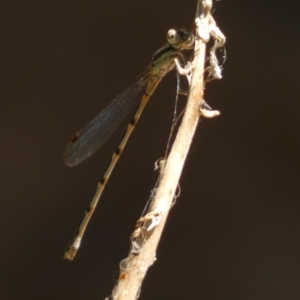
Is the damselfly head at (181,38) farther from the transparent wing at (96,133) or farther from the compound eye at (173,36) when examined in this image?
the transparent wing at (96,133)

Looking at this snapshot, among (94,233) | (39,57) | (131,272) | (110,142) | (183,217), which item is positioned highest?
(39,57)

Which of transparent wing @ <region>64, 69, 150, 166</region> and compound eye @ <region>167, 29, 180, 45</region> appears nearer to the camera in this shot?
compound eye @ <region>167, 29, 180, 45</region>

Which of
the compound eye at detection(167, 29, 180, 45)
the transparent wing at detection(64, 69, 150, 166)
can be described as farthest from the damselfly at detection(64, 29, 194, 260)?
the compound eye at detection(167, 29, 180, 45)

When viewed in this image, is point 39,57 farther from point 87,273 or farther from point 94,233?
point 87,273

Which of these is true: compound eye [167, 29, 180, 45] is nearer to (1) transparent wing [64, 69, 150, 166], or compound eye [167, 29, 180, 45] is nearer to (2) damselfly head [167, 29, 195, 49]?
(2) damselfly head [167, 29, 195, 49]

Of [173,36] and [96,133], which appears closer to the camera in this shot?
[173,36]

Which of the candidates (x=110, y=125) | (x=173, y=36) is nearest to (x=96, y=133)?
(x=110, y=125)

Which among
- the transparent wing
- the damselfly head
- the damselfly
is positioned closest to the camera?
the damselfly head

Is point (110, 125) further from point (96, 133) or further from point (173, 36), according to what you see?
point (173, 36)

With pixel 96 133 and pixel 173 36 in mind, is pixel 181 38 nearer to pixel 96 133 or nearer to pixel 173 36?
pixel 173 36

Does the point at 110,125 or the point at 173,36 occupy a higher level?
the point at 110,125

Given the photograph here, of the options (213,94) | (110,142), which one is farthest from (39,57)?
(213,94)
